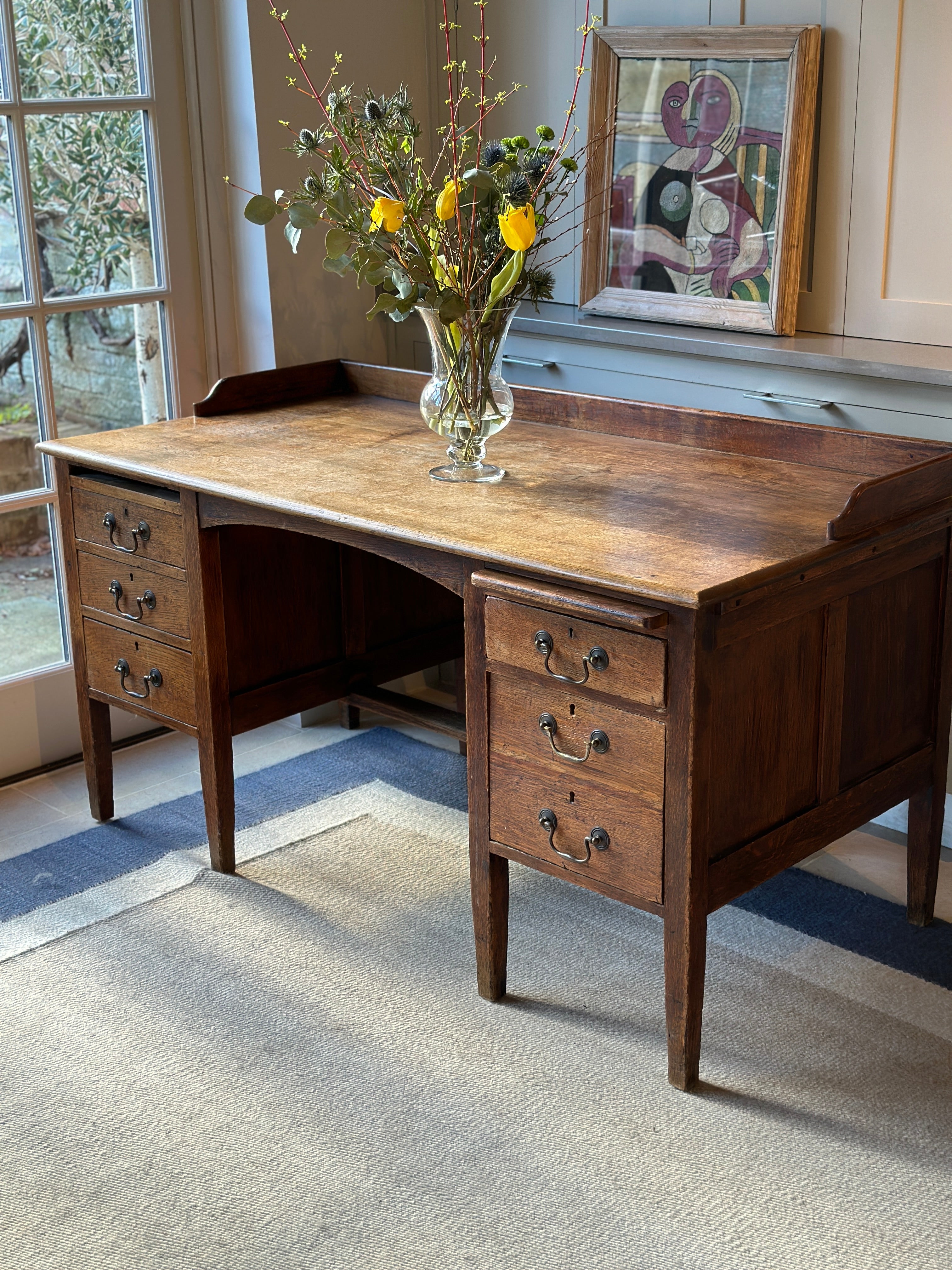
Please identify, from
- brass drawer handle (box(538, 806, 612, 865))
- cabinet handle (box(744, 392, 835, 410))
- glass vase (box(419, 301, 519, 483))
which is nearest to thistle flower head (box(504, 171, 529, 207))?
glass vase (box(419, 301, 519, 483))

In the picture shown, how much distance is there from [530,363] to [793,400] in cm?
72

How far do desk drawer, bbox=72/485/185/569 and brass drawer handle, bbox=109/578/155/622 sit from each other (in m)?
0.06

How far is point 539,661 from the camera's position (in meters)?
2.06

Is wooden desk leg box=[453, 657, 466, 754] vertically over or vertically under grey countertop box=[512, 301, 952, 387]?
under

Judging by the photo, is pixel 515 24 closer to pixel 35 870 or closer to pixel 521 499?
pixel 521 499

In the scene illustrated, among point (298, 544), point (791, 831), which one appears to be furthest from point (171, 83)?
point (791, 831)

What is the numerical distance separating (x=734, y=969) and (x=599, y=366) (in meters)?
1.39

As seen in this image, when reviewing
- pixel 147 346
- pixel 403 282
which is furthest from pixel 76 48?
pixel 403 282

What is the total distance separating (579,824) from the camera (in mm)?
2100

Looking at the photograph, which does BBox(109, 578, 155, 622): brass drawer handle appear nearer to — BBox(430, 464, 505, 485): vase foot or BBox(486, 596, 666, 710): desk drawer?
BBox(430, 464, 505, 485): vase foot

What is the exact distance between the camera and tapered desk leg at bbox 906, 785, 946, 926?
8.25 ft

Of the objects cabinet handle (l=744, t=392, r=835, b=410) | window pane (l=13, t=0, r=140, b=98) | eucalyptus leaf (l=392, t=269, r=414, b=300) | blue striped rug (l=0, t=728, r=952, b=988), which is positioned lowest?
blue striped rug (l=0, t=728, r=952, b=988)

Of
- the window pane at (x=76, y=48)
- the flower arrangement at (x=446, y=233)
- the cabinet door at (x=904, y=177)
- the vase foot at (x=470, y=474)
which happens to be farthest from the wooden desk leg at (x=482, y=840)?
the window pane at (x=76, y=48)

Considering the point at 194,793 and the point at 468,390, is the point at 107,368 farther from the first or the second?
the point at 468,390
